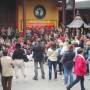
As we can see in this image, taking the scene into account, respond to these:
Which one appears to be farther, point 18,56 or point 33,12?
point 33,12

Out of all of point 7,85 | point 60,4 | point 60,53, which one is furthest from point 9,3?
point 7,85

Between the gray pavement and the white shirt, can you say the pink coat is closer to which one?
the gray pavement

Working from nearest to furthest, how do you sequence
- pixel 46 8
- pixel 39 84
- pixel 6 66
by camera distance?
pixel 6 66
pixel 39 84
pixel 46 8

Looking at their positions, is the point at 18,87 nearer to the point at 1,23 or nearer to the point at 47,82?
the point at 47,82

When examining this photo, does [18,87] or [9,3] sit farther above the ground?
[9,3]

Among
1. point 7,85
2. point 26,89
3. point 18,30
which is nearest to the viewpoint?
point 7,85

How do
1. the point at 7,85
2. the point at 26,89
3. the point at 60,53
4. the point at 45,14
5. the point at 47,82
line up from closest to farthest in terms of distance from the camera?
the point at 7,85 → the point at 26,89 → the point at 47,82 → the point at 60,53 → the point at 45,14

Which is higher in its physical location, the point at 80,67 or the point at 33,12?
→ the point at 33,12

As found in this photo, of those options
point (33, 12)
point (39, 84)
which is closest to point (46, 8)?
point (33, 12)

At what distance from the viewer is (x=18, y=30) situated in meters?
37.2

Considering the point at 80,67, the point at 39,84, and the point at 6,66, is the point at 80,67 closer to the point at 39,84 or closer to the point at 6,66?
the point at 6,66

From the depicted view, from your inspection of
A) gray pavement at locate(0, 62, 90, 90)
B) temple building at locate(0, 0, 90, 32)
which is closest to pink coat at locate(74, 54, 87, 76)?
gray pavement at locate(0, 62, 90, 90)

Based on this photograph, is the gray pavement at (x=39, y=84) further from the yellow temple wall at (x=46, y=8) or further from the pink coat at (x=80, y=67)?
the yellow temple wall at (x=46, y=8)

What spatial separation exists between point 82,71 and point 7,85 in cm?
260
